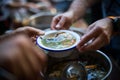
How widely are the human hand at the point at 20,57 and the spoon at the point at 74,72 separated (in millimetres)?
296

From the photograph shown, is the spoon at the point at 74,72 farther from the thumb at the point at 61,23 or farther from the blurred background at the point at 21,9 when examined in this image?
the blurred background at the point at 21,9

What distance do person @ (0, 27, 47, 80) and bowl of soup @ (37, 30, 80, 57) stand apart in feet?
1.16

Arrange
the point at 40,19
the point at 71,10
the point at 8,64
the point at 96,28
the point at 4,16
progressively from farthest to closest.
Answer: the point at 4,16 → the point at 40,19 → the point at 71,10 → the point at 96,28 → the point at 8,64

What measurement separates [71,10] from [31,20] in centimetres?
64

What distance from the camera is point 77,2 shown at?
151 centimetres

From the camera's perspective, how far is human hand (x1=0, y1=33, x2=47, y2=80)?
0.65 meters

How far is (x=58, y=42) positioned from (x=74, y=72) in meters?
0.18

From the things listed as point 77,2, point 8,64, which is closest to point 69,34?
point 77,2

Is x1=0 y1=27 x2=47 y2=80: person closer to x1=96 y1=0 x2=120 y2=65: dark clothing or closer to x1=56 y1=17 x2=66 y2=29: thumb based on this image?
x1=56 y1=17 x2=66 y2=29: thumb

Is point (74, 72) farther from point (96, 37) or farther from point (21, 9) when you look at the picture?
point (21, 9)

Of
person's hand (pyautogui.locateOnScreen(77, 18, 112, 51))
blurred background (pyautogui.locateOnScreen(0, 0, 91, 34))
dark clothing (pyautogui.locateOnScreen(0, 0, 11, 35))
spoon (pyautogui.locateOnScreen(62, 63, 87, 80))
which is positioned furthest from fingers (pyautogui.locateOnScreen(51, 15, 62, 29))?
dark clothing (pyautogui.locateOnScreen(0, 0, 11, 35))

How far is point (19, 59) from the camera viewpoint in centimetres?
66

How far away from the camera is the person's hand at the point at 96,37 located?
3.47 ft

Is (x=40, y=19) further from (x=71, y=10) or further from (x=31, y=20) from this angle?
(x=71, y=10)
